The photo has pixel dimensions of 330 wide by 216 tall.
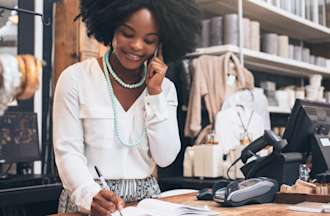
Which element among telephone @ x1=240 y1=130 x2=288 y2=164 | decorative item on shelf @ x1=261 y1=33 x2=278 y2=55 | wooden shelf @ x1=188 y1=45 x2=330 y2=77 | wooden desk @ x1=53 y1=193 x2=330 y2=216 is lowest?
wooden desk @ x1=53 y1=193 x2=330 y2=216

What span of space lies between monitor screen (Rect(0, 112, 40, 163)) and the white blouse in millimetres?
736

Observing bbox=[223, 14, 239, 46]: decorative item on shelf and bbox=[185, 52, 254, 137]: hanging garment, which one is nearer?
bbox=[185, 52, 254, 137]: hanging garment

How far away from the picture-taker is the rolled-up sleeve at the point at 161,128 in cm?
133

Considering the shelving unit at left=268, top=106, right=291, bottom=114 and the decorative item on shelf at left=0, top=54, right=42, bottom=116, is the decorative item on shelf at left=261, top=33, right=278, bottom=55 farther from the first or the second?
the decorative item on shelf at left=0, top=54, right=42, bottom=116

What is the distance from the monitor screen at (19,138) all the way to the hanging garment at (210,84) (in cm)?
92

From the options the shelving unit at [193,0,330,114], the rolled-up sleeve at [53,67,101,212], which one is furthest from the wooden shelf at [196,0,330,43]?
the rolled-up sleeve at [53,67,101,212]

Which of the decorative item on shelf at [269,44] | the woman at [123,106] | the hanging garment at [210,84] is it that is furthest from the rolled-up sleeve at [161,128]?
the decorative item on shelf at [269,44]

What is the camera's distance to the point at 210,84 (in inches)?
104

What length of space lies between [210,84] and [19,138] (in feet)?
3.81

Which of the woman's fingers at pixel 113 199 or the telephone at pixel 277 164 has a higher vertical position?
the telephone at pixel 277 164

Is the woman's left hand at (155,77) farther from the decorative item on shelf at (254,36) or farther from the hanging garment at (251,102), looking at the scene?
the decorative item on shelf at (254,36)

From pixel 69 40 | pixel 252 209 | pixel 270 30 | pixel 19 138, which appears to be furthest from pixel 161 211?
pixel 270 30

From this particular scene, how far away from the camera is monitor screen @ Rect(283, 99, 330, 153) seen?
1.44m

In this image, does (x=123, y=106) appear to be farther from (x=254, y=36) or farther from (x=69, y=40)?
(x=254, y=36)
